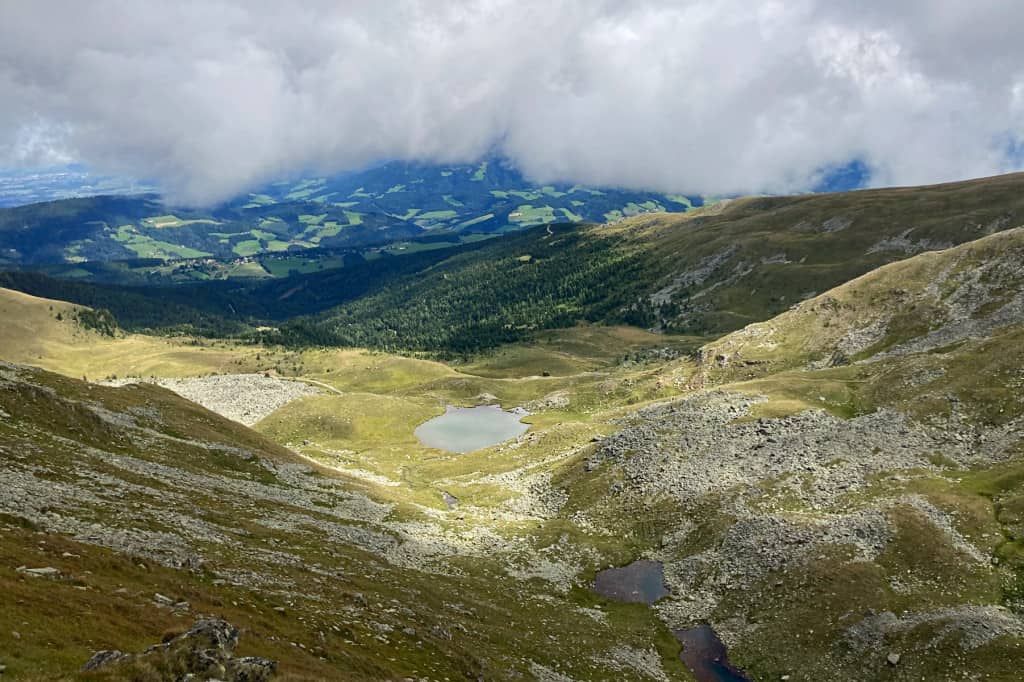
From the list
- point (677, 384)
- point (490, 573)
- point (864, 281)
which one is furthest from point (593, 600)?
point (864, 281)

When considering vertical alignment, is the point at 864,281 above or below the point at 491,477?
above

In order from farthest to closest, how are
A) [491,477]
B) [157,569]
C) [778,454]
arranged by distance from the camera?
[491,477] < [778,454] < [157,569]

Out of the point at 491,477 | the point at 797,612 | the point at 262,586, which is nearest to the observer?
the point at 262,586

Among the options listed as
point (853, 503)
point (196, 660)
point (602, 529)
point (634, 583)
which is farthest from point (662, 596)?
point (196, 660)

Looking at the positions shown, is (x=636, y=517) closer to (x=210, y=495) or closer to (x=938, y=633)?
(x=938, y=633)

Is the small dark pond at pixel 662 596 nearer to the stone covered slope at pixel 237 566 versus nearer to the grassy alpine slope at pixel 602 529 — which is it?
the grassy alpine slope at pixel 602 529

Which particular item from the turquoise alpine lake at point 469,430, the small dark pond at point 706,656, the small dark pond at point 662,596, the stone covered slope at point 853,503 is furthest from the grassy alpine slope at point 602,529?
the turquoise alpine lake at point 469,430

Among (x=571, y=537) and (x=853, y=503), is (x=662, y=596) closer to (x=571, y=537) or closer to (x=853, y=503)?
(x=571, y=537)

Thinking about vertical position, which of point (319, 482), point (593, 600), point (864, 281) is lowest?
point (593, 600)

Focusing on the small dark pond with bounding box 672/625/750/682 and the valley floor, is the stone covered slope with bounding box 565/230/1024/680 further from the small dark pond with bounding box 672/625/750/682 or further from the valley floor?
the small dark pond with bounding box 672/625/750/682
